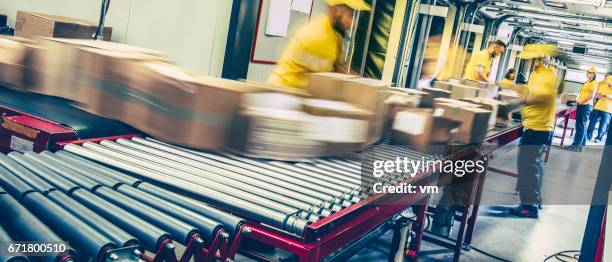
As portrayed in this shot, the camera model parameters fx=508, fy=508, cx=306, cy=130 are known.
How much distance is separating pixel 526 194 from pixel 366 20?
9.55 feet

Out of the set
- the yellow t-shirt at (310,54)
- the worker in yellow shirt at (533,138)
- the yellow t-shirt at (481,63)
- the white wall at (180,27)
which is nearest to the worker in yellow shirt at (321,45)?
the yellow t-shirt at (310,54)

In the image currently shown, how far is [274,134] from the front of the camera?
1.36 feet

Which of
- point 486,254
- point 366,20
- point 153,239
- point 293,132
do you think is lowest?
point 486,254

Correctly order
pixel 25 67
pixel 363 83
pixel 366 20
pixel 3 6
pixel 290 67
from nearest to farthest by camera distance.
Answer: pixel 25 67 < pixel 363 83 < pixel 290 67 < pixel 3 6 < pixel 366 20

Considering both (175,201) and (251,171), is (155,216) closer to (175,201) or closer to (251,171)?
(175,201)

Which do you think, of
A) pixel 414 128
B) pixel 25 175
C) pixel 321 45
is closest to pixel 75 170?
pixel 25 175

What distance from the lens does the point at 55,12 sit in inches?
201

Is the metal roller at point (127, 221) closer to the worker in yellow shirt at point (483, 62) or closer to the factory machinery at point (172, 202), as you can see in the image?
the factory machinery at point (172, 202)

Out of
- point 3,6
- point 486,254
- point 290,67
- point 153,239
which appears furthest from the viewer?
point 3,6

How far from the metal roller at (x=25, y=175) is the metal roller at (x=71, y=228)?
10 centimetres

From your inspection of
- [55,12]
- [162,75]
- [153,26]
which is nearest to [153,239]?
[162,75]

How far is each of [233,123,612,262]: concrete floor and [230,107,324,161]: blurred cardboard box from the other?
10.2ft

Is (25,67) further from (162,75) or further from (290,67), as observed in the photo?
(290,67)

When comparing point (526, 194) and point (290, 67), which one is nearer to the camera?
point (290, 67)
